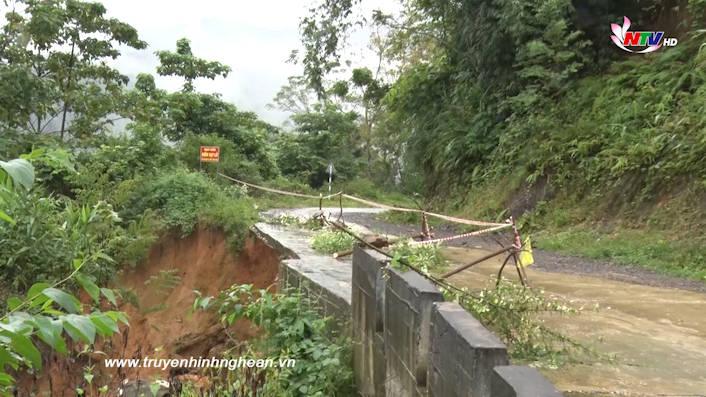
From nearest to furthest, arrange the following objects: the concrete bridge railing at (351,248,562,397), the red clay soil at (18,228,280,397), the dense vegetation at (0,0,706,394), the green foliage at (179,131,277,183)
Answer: the concrete bridge railing at (351,248,562,397) → the dense vegetation at (0,0,706,394) → the red clay soil at (18,228,280,397) → the green foliage at (179,131,277,183)

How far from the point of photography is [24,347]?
1508 millimetres

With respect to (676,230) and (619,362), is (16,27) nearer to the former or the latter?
(676,230)

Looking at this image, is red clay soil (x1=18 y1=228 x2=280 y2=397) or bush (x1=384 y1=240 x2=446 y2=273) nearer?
bush (x1=384 y1=240 x2=446 y2=273)

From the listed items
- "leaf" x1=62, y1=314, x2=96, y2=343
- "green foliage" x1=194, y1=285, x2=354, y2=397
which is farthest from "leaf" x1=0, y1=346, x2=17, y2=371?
"green foliage" x1=194, y1=285, x2=354, y2=397

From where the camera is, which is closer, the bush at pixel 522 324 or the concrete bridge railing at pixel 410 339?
the concrete bridge railing at pixel 410 339

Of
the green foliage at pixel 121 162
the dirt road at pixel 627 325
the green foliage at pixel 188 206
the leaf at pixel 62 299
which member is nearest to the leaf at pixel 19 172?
the leaf at pixel 62 299

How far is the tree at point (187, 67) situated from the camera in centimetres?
2680

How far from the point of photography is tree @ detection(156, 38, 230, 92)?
2680 centimetres

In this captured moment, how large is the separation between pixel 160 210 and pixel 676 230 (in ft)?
32.9

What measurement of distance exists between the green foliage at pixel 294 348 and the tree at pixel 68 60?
9.68m

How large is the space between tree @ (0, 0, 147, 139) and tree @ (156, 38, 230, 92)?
699 cm

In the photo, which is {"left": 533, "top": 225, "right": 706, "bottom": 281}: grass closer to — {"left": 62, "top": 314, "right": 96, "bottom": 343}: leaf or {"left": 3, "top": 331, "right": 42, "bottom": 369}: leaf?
{"left": 62, "top": 314, "right": 96, "bottom": 343}: leaf

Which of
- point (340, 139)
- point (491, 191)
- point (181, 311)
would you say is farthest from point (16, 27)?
point (340, 139)

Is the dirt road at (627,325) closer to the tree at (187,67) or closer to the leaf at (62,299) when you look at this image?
the leaf at (62,299)
